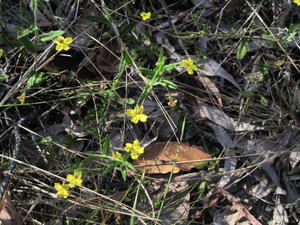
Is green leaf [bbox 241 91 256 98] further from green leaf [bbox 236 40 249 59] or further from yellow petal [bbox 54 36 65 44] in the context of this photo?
yellow petal [bbox 54 36 65 44]

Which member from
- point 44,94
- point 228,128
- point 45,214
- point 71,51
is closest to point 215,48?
point 228,128

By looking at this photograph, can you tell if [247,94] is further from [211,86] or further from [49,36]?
[49,36]

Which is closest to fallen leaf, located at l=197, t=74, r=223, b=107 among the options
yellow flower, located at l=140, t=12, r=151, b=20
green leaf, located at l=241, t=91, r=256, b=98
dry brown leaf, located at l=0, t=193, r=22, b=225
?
green leaf, located at l=241, t=91, r=256, b=98

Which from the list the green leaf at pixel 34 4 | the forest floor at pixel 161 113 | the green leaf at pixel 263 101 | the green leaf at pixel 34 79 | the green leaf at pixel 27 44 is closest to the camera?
the green leaf at pixel 34 4

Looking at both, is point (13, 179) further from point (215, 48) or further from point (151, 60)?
point (215, 48)

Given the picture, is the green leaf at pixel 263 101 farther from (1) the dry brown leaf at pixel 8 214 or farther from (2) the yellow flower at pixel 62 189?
(1) the dry brown leaf at pixel 8 214

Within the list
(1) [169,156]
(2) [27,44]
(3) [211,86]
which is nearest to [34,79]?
(2) [27,44]

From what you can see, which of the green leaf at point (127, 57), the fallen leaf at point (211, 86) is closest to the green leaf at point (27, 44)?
the green leaf at point (127, 57)
